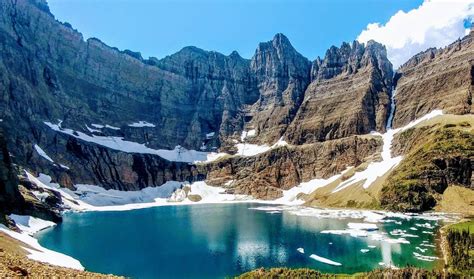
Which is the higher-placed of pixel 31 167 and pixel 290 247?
pixel 31 167

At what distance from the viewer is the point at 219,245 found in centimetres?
9494

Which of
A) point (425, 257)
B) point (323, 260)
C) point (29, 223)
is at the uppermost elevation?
point (29, 223)

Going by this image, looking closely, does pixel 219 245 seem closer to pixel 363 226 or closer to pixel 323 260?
pixel 323 260

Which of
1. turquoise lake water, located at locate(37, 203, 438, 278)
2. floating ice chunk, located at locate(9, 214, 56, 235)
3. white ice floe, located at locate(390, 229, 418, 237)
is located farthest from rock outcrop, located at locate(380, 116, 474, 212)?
floating ice chunk, located at locate(9, 214, 56, 235)

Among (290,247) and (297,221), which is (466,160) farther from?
(290,247)

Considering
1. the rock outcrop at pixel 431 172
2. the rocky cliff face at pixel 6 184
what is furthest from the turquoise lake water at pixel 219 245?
the rock outcrop at pixel 431 172

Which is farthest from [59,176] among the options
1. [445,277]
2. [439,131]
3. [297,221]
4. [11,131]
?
[445,277]

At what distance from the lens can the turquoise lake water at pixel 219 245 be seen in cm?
7331

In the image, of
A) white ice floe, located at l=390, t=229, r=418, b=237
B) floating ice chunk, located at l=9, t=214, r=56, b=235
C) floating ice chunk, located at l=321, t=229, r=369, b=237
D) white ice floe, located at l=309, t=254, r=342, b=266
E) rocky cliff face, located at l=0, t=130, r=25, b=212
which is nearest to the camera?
white ice floe, located at l=309, t=254, r=342, b=266

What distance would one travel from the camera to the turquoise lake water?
73.3 m

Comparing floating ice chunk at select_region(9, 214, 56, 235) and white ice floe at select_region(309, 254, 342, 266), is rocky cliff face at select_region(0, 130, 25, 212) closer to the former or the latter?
floating ice chunk at select_region(9, 214, 56, 235)

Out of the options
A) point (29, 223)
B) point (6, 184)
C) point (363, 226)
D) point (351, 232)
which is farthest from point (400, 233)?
point (6, 184)

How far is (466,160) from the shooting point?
153m

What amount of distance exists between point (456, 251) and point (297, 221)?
213 feet
